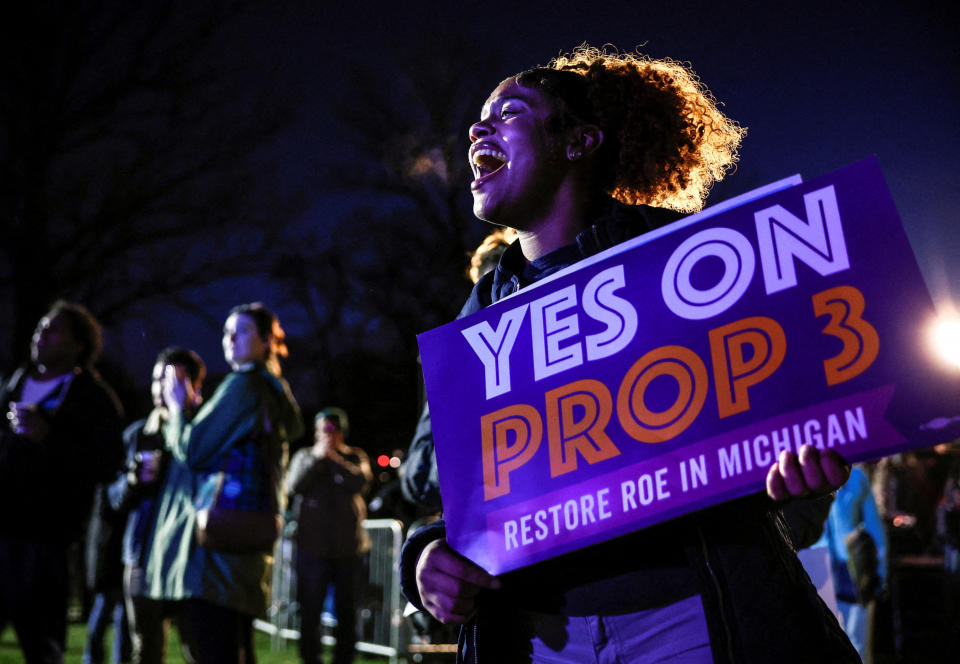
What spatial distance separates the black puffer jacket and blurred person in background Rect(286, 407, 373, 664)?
5815 mm

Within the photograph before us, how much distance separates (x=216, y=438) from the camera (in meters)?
3.74

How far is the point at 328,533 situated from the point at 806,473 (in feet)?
22.2

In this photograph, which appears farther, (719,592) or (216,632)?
(216,632)

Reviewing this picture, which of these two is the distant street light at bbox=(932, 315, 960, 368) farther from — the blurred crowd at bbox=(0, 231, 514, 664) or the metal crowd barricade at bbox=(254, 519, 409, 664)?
the metal crowd barricade at bbox=(254, 519, 409, 664)

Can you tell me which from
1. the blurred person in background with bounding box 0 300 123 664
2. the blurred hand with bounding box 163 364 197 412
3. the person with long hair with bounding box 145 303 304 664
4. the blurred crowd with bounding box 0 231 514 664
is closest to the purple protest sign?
the blurred crowd with bounding box 0 231 514 664

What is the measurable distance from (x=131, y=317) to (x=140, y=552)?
11444mm

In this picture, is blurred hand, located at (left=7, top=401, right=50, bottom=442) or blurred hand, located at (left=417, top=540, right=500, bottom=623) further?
blurred hand, located at (left=7, top=401, right=50, bottom=442)

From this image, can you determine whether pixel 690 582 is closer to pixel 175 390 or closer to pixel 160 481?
pixel 175 390

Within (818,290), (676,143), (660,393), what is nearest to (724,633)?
(660,393)

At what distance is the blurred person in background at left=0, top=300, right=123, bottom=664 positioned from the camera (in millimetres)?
3963

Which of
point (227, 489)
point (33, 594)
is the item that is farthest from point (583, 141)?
point (33, 594)

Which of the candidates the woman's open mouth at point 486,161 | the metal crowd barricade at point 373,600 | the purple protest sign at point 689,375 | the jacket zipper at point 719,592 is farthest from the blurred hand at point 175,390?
the metal crowd barricade at point 373,600

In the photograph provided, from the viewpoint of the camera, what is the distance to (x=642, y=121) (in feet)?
6.61

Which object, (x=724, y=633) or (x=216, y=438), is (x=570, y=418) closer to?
(x=724, y=633)
